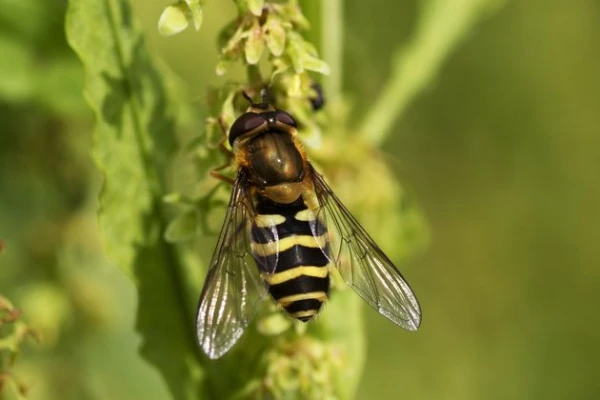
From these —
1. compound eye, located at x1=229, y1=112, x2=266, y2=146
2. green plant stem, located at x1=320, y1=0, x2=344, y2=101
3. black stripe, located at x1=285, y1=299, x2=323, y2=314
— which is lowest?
black stripe, located at x1=285, y1=299, x2=323, y2=314

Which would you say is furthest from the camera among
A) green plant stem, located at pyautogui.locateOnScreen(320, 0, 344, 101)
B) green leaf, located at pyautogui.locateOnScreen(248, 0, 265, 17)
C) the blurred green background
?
the blurred green background

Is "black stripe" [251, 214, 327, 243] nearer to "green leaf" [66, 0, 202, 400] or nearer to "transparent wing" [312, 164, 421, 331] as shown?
"transparent wing" [312, 164, 421, 331]

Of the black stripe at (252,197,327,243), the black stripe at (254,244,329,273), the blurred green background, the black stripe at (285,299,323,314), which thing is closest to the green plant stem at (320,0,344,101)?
the blurred green background

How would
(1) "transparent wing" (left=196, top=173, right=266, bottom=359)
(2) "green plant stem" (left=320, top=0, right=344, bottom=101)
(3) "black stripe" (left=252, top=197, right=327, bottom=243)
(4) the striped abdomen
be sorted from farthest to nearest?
1. (2) "green plant stem" (left=320, top=0, right=344, bottom=101)
2. (3) "black stripe" (left=252, top=197, right=327, bottom=243)
3. (4) the striped abdomen
4. (1) "transparent wing" (left=196, top=173, right=266, bottom=359)

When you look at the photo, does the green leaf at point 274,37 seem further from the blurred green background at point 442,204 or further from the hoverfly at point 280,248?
the blurred green background at point 442,204

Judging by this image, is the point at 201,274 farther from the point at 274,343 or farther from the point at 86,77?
the point at 86,77

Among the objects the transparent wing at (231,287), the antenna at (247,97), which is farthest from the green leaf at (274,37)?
the transparent wing at (231,287)

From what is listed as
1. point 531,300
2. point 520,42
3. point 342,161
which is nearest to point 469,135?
point 520,42
